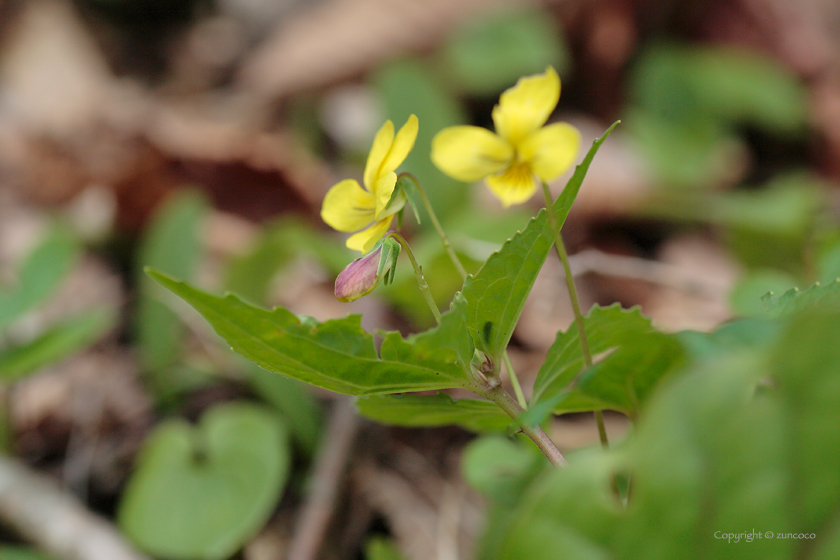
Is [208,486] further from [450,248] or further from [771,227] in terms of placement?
[771,227]

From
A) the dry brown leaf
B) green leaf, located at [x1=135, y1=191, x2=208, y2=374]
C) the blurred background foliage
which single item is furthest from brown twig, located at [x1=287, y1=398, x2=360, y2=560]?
the dry brown leaf

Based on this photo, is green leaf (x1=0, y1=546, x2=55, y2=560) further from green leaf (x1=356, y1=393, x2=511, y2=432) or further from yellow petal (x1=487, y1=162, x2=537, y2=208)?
yellow petal (x1=487, y1=162, x2=537, y2=208)

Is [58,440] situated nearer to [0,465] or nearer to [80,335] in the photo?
[0,465]

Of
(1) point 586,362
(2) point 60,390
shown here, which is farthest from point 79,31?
(1) point 586,362

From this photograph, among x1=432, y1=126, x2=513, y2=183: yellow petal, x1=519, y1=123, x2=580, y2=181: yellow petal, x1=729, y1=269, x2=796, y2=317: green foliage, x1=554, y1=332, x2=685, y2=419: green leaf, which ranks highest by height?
x1=519, y1=123, x2=580, y2=181: yellow petal

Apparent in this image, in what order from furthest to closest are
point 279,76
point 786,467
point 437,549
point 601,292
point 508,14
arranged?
point 279,76, point 508,14, point 601,292, point 437,549, point 786,467

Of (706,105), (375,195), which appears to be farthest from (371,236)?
(706,105)
